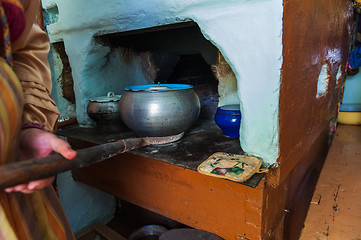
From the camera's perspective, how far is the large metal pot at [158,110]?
96 cm

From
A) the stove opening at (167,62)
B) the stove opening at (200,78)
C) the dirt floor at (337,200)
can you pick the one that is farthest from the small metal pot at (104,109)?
the dirt floor at (337,200)

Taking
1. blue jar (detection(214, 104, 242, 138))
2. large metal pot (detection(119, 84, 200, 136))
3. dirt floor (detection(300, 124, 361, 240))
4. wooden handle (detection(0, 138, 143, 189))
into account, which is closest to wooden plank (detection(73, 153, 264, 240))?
large metal pot (detection(119, 84, 200, 136))

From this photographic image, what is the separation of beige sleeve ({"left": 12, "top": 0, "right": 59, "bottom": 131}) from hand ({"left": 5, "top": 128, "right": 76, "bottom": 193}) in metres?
0.05

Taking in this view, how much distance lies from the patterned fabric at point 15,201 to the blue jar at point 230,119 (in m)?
0.73

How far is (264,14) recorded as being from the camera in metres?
0.75

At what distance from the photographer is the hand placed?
0.45m

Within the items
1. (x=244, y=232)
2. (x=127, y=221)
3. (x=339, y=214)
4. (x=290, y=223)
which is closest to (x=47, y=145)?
(x=244, y=232)

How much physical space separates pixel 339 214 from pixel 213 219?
1.09 m

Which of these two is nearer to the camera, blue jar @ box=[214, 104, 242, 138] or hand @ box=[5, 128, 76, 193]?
hand @ box=[5, 128, 76, 193]

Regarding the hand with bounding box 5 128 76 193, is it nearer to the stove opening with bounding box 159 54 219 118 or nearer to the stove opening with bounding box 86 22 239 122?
the stove opening with bounding box 86 22 239 122

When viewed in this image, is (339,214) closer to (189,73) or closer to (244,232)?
(244,232)

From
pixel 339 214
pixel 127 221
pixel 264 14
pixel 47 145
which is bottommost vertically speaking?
pixel 127 221

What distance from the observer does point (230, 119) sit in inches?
41.2

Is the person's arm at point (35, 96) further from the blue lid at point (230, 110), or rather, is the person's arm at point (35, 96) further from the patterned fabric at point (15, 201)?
the blue lid at point (230, 110)
